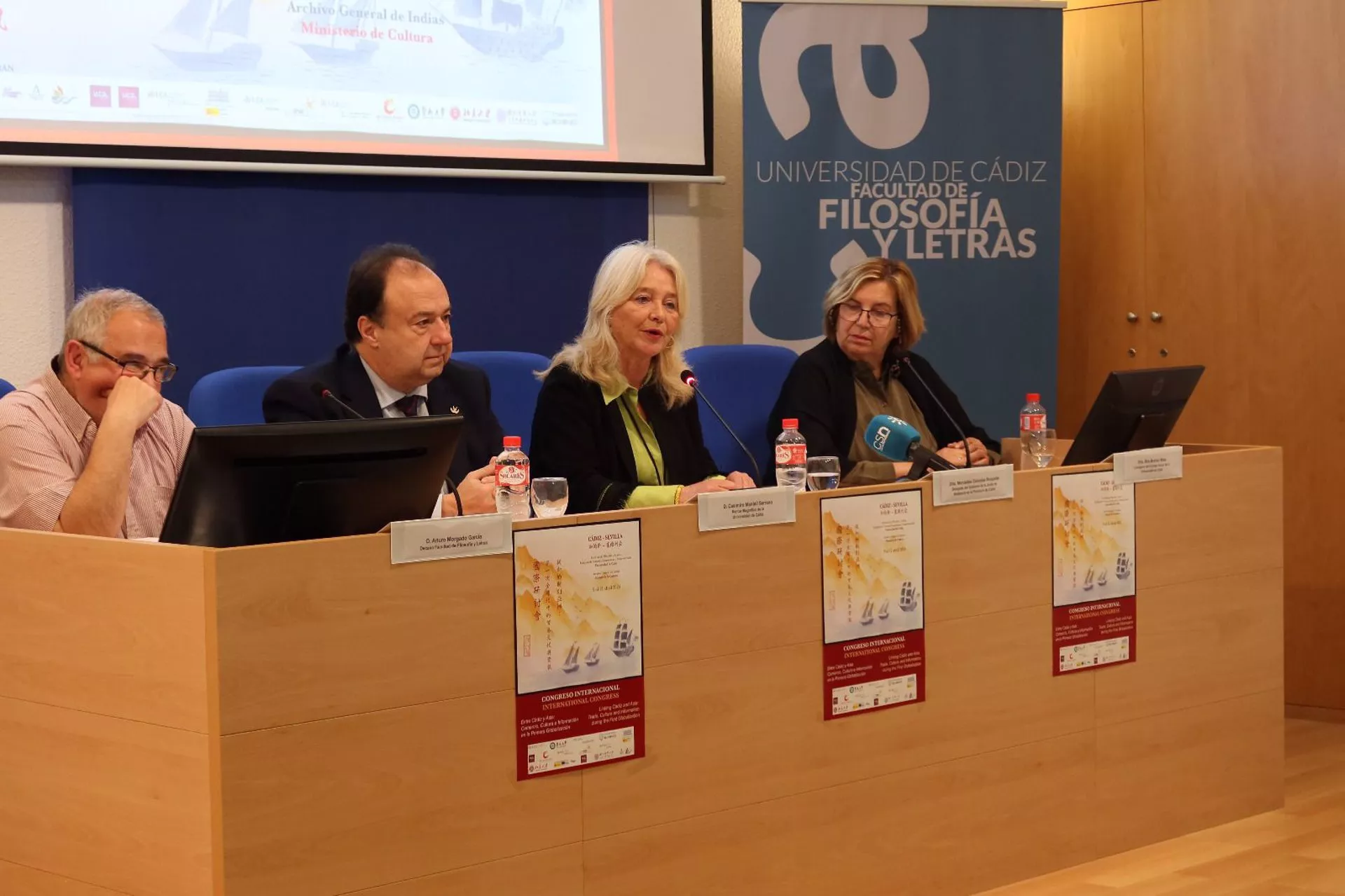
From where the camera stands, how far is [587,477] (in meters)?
3.06

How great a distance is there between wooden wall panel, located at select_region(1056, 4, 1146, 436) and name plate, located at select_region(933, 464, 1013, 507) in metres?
2.09

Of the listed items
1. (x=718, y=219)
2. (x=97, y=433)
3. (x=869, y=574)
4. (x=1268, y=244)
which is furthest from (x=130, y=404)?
(x=1268, y=244)

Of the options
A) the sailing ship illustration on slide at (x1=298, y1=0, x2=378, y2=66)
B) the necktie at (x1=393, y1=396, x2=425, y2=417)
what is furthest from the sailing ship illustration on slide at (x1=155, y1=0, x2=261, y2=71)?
the necktie at (x1=393, y1=396, x2=425, y2=417)

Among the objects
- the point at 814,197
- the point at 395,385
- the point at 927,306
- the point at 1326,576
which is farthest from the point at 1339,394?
the point at 395,385

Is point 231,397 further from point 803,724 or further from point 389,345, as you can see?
point 803,724

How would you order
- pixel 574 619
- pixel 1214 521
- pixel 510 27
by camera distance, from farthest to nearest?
A: 1. pixel 510 27
2. pixel 1214 521
3. pixel 574 619

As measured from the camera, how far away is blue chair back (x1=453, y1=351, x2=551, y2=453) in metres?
3.48

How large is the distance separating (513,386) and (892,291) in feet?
3.10

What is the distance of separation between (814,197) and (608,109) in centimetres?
67

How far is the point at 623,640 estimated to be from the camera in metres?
2.30

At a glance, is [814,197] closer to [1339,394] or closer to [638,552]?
[1339,394]

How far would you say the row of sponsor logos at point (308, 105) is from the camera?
11.8 feet

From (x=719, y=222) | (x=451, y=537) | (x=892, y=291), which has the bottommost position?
(x=451, y=537)

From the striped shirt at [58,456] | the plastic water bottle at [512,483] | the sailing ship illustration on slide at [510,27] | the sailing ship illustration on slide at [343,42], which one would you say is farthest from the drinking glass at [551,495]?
the sailing ship illustration on slide at [510,27]
